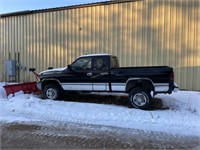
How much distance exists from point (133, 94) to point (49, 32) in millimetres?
9809

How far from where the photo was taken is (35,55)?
59.9 ft

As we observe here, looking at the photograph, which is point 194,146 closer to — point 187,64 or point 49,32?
point 187,64

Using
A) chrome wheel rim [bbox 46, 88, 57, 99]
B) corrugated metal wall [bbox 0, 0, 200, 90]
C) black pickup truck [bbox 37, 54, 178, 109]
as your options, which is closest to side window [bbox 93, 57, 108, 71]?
black pickup truck [bbox 37, 54, 178, 109]

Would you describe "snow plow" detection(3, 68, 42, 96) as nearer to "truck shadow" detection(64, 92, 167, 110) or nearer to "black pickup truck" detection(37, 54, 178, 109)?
"black pickup truck" detection(37, 54, 178, 109)

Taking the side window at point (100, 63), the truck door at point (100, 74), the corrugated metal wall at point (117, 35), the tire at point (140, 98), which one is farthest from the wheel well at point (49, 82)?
the corrugated metal wall at point (117, 35)

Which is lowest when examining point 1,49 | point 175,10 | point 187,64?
point 187,64

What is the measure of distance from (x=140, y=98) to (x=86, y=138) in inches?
143

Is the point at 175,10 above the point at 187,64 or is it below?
above

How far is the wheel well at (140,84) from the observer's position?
9419 millimetres

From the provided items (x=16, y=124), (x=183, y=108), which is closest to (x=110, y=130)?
(x=16, y=124)

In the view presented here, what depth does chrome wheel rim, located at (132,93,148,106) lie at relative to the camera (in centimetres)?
936

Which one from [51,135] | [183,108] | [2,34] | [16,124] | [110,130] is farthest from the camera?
[2,34]

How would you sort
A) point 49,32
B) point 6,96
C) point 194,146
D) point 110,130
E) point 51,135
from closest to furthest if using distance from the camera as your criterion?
1. point 194,146
2. point 51,135
3. point 110,130
4. point 6,96
5. point 49,32

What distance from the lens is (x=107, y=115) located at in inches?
330
